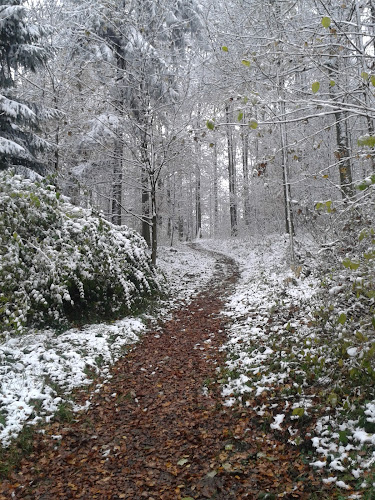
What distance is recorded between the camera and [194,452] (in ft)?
13.4

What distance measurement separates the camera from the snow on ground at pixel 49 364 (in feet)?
15.8

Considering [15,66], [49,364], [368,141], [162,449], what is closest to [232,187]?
[15,66]

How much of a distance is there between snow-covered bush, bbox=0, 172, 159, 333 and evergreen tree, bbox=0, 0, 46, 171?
3.32 meters

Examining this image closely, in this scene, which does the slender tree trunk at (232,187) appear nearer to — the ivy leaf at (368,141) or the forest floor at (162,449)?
the forest floor at (162,449)

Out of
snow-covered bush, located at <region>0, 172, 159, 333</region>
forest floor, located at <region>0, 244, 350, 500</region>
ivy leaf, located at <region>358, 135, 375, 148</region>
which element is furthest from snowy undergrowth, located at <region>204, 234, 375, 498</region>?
snow-covered bush, located at <region>0, 172, 159, 333</region>

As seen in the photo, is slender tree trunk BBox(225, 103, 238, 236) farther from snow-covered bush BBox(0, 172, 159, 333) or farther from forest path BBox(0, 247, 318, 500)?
forest path BBox(0, 247, 318, 500)

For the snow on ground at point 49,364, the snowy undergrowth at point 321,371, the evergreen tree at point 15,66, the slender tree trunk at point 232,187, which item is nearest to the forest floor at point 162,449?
the snowy undergrowth at point 321,371

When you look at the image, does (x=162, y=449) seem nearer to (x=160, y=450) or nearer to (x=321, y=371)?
(x=160, y=450)

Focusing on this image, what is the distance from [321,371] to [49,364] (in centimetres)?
432

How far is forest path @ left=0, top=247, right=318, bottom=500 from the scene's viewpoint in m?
3.56

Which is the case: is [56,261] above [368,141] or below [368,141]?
below

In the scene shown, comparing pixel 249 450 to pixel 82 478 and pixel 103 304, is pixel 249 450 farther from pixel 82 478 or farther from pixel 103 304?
pixel 103 304

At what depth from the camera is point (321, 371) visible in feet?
16.3

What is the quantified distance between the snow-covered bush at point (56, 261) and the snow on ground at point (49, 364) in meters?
0.47
